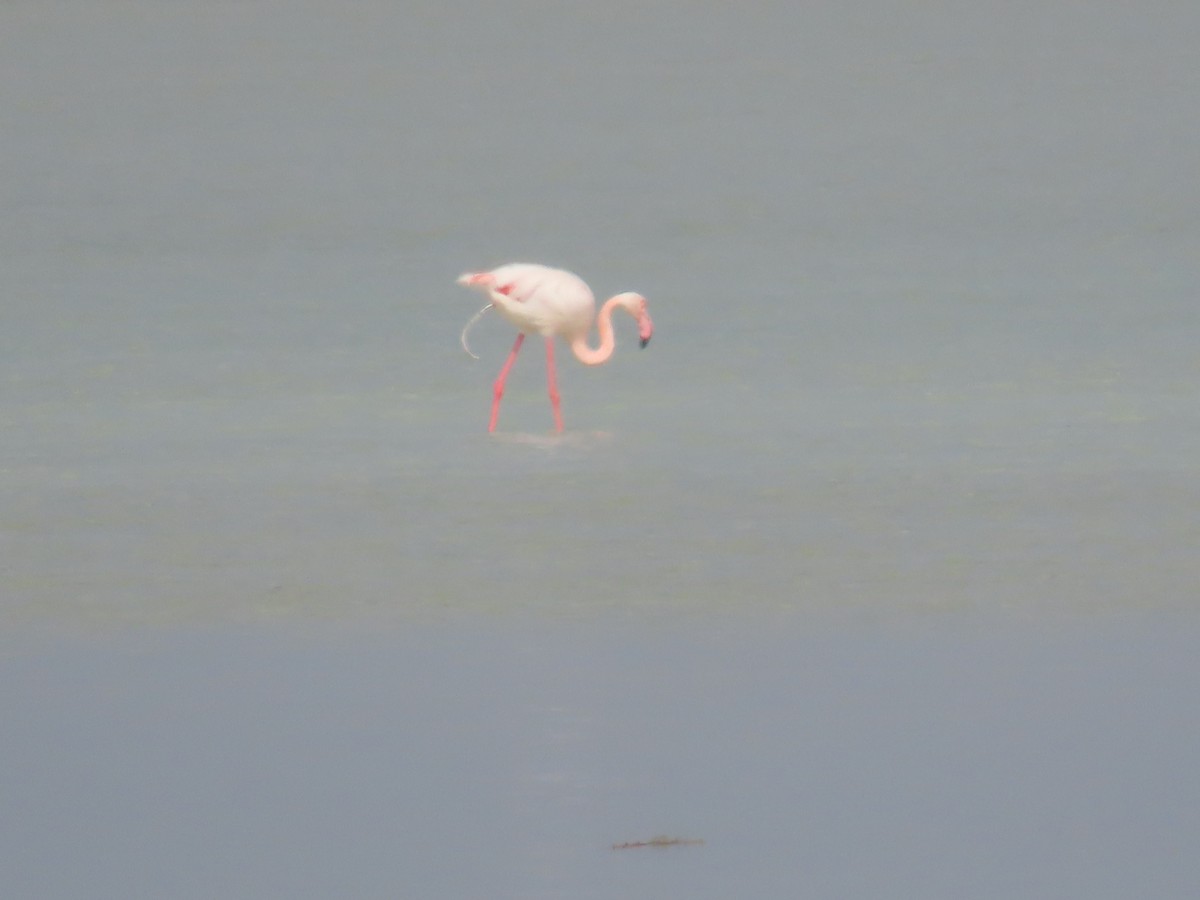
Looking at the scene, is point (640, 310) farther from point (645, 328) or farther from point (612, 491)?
point (612, 491)

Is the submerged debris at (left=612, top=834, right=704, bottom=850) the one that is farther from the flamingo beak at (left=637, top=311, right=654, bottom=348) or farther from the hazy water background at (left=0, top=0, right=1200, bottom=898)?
the flamingo beak at (left=637, top=311, right=654, bottom=348)

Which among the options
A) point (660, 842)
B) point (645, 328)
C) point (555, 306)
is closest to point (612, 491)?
point (645, 328)

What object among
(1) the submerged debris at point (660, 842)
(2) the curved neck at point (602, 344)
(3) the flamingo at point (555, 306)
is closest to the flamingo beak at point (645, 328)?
(3) the flamingo at point (555, 306)

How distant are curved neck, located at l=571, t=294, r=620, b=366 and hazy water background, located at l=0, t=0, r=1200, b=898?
0.51ft

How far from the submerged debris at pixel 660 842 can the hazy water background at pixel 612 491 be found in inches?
1.1

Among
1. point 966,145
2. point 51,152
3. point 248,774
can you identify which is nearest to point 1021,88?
point 966,145

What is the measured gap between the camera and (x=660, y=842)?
2939 millimetres

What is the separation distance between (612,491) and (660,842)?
97.7 inches

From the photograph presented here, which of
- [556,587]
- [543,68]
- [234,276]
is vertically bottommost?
[556,587]

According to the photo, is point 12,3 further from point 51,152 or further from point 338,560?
point 338,560

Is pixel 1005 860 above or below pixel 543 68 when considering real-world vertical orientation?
below

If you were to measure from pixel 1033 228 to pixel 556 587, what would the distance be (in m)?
5.72

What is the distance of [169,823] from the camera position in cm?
304

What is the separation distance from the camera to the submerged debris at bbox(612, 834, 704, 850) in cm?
293
